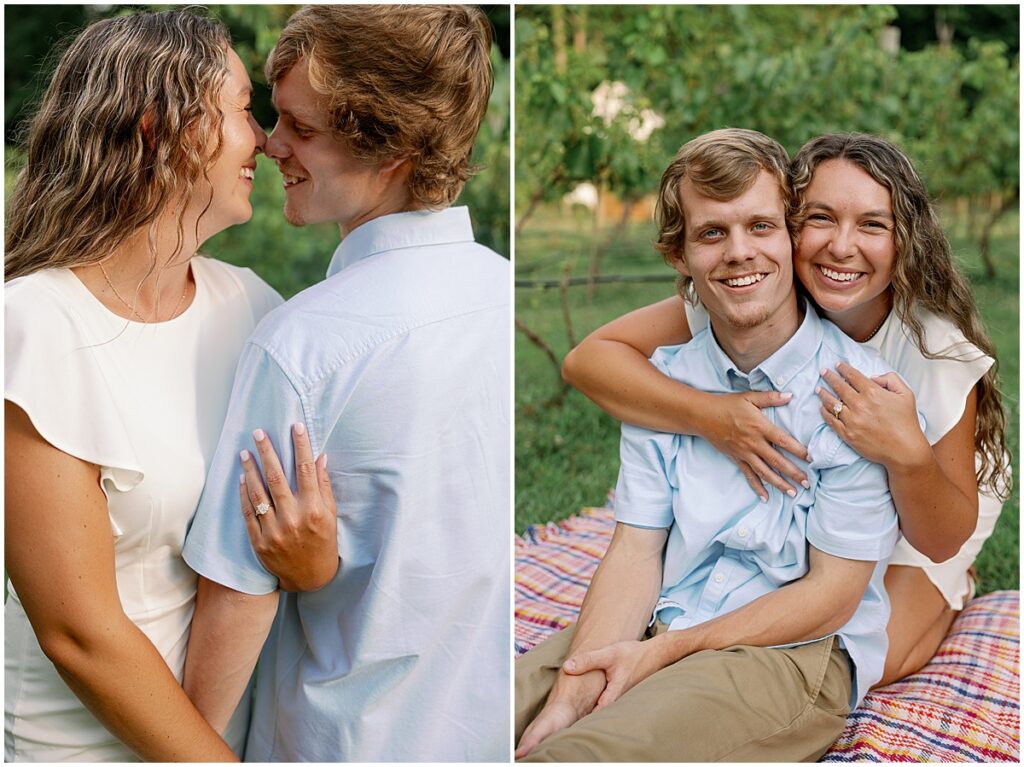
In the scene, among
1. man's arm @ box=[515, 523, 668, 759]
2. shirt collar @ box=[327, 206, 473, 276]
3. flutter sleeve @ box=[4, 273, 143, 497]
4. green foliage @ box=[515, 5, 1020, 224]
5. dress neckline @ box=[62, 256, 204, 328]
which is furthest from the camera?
green foliage @ box=[515, 5, 1020, 224]

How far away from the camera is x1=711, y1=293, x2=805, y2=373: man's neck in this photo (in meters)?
2.33

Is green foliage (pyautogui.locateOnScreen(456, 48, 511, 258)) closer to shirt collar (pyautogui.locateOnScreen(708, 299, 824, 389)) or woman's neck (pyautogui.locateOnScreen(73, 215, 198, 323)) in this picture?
shirt collar (pyautogui.locateOnScreen(708, 299, 824, 389))

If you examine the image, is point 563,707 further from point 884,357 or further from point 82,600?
point 884,357

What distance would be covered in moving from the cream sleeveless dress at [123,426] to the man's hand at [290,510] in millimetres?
163

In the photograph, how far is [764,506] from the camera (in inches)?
92.4

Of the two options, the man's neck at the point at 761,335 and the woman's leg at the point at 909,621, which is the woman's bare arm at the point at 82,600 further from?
the woman's leg at the point at 909,621

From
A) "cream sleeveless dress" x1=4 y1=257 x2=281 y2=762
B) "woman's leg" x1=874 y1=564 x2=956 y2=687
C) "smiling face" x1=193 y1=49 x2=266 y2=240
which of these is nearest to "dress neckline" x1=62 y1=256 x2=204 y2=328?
"cream sleeveless dress" x1=4 y1=257 x2=281 y2=762

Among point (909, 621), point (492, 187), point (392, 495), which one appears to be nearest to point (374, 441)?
point (392, 495)

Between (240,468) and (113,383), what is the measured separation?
0.94ft

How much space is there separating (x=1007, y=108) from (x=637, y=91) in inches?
159

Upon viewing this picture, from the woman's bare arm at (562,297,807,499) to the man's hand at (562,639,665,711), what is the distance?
0.45 meters

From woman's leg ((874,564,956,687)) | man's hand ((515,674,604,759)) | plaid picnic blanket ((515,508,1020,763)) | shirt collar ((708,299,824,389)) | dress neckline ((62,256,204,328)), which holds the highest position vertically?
dress neckline ((62,256,204,328))

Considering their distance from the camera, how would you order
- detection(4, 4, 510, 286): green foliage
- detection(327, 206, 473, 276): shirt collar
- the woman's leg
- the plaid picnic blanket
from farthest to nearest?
detection(4, 4, 510, 286): green foliage, the woman's leg, the plaid picnic blanket, detection(327, 206, 473, 276): shirt collar

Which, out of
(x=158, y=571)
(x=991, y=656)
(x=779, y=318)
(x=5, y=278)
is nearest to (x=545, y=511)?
(x=991, y=656)
